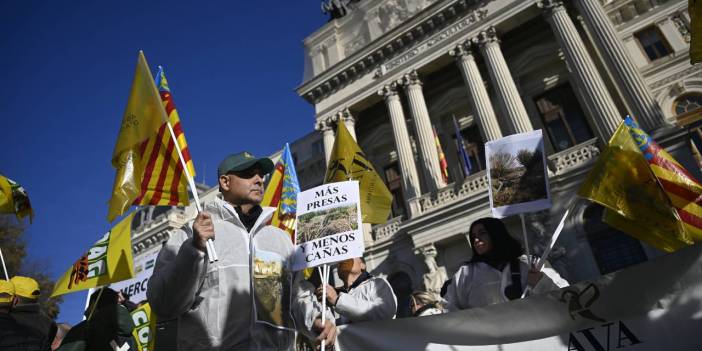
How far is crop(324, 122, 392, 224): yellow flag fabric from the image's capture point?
6.29m

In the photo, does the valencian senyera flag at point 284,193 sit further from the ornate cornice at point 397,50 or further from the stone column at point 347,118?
the ornate cornice at point 397,50

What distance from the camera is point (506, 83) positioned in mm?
14172

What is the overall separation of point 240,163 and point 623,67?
1360 cm

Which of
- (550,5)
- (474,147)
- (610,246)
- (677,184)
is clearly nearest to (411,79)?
(474,147)

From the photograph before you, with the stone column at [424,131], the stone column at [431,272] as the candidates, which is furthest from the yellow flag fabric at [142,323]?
the stone column at [424,131]

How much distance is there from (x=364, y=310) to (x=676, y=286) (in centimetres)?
233

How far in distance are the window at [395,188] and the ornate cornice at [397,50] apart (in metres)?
4.65

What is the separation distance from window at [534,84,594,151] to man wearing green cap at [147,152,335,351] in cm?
1443

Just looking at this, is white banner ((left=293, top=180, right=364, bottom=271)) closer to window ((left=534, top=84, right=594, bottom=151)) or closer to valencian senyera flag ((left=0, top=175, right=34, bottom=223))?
valencian senyera flag ((left=0, top=175, right=34, bottom=223))

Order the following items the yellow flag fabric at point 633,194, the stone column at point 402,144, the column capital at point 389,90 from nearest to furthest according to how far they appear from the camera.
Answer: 1. the yellow flag fabric at point 633,194
2. the stone column at point 402,144
3. the column capital at point 389,90

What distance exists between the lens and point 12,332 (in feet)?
10.6

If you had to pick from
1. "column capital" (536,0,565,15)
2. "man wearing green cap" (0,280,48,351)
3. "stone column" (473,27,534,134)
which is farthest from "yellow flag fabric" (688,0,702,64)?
"column capital" (536,0,565,15)

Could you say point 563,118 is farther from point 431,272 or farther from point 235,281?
point 235,281

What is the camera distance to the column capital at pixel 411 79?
1698cm
